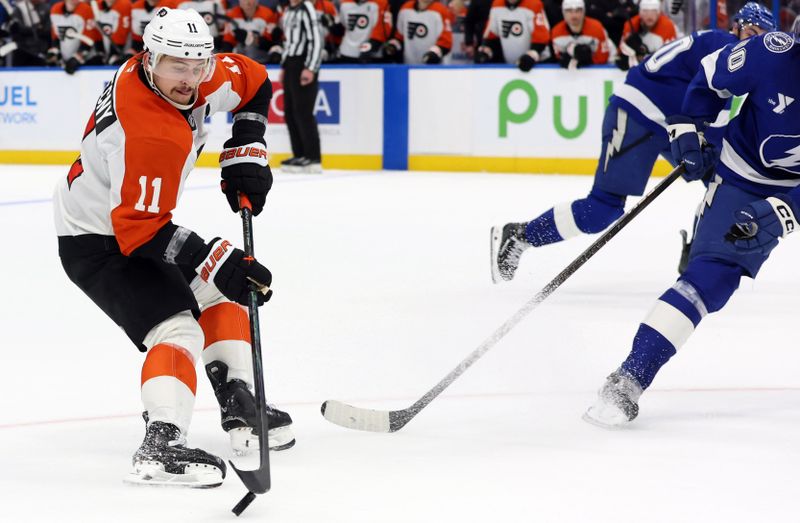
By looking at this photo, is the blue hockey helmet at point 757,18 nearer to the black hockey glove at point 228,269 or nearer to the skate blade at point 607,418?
the skate blade at point 607,418

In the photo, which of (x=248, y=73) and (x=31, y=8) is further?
(x=31, y=8)

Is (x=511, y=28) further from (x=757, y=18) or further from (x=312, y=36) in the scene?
(x=757, y=18)

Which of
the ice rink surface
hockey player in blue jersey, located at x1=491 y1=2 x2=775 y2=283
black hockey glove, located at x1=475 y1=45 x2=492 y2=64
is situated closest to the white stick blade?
the ice rink surface

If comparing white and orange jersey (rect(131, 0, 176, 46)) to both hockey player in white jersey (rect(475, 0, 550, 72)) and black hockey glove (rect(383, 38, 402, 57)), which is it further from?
hockey player in white jersey (rect(475, 0, 550, 72))

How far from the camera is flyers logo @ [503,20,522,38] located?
9.63 m

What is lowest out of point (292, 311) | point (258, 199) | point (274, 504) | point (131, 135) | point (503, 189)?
point (503, 189)

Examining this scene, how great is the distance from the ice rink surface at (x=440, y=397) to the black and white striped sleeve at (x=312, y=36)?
3.59 meters

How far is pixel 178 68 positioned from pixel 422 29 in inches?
306

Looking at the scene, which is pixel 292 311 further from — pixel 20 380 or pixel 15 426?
pixel 15 426

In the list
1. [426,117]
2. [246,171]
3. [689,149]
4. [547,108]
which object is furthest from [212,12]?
[246,171]

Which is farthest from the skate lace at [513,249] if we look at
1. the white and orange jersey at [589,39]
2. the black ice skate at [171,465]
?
the white and orange jersey at [589,39]

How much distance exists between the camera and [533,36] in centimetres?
954

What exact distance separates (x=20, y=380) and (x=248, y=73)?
1.07 metres

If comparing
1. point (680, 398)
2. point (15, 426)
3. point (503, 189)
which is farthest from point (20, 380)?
point (503, 189)
